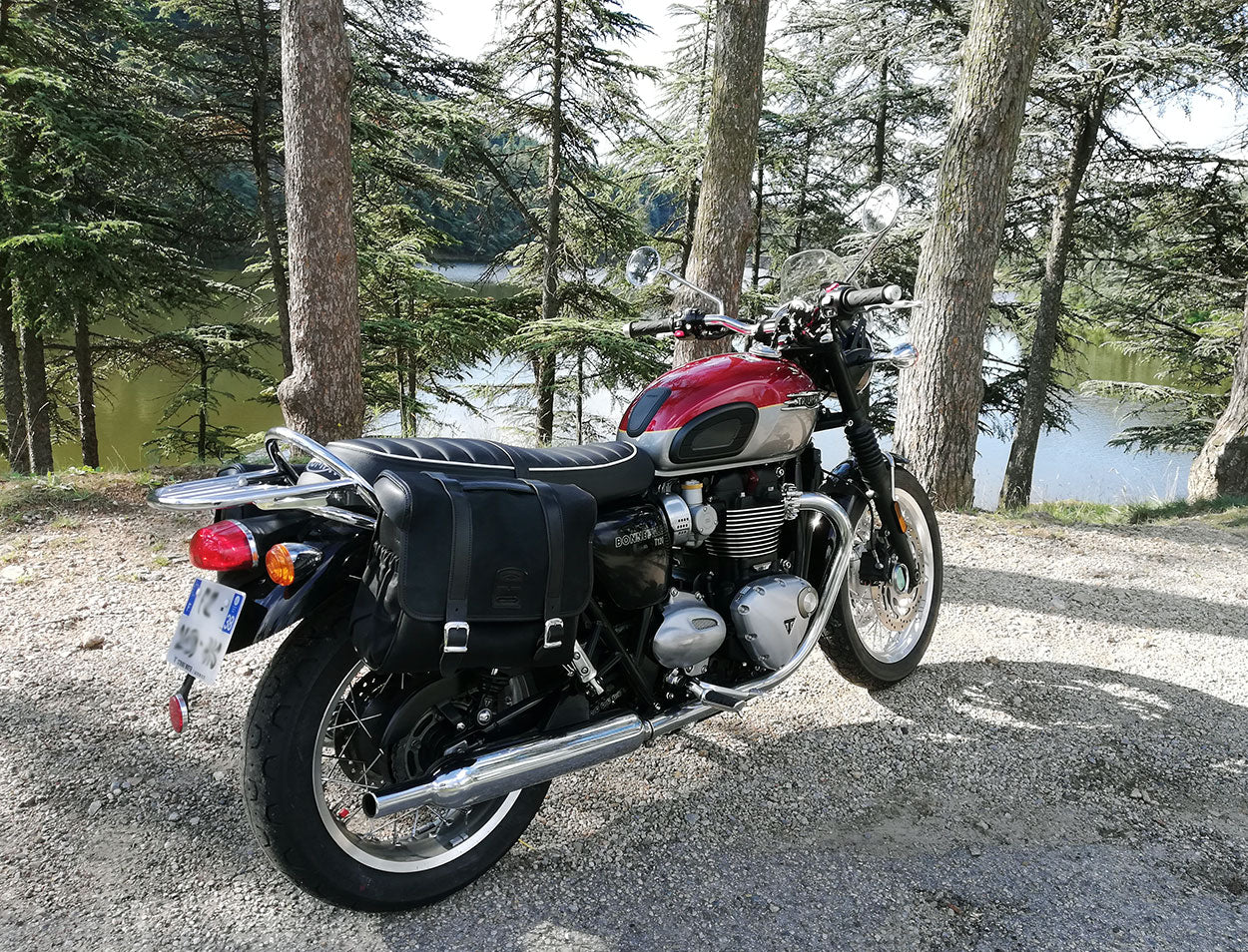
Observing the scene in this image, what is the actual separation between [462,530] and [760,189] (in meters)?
12.8

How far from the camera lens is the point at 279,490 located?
172 cm

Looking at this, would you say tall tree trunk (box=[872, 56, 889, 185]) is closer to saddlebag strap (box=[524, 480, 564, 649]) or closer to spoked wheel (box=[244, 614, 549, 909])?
saddlebag strap (box=[524, 480, 564, 649])

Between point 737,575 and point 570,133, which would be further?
point 570,133

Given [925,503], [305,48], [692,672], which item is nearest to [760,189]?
[305,48]

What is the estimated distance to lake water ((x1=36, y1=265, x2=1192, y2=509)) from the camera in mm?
11584

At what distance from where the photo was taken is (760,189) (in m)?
13.2

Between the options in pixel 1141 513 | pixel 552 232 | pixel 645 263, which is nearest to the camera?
pixel 645 263

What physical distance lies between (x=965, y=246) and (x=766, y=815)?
481cm

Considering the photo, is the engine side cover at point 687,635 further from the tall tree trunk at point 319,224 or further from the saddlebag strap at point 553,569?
the tall tree trunk at point 319,224

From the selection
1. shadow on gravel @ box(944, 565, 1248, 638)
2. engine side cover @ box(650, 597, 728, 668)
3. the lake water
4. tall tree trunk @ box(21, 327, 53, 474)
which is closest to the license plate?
engine side cover @ box(650, 597, 728, 668)

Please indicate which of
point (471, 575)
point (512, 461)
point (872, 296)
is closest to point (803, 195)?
point (872, 296)

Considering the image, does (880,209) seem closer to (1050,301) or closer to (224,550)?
(224,550)

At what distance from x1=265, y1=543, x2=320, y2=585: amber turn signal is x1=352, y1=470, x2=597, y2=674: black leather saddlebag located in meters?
0.14

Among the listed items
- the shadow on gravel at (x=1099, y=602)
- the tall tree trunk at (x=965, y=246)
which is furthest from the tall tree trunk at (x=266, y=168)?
the shadow on gravel at (x=1099, y=602)
